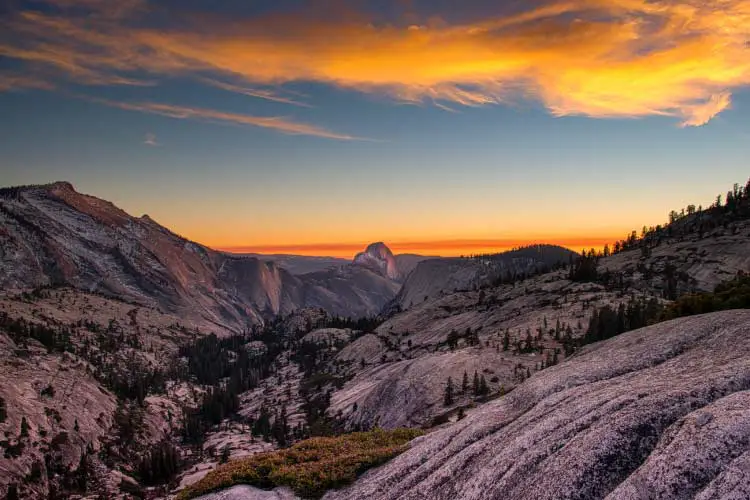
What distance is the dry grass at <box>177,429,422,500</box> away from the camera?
34906mm

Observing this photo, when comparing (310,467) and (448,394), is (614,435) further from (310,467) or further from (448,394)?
(448,394)

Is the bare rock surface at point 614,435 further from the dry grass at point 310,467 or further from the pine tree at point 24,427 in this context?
the pine tree at point 24,427

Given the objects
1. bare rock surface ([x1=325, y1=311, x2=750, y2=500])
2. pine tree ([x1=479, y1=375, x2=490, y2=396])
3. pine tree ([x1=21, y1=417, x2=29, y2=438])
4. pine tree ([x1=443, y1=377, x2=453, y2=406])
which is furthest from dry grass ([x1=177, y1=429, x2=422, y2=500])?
pine tree ([x1=21, y1=417, x2=29, y2=438])

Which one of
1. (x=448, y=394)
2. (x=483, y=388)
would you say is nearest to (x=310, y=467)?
(x=483, y=388)

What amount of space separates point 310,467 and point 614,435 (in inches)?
993

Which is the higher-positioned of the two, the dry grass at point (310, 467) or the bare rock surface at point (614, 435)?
the bare rock surface at point (614, 435)

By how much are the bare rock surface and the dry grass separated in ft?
5.82

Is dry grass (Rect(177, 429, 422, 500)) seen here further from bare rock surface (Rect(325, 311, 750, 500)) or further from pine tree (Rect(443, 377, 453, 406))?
pine tree (Rect(443, 377, 453, 406))

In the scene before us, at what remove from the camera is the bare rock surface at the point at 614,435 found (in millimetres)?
16641

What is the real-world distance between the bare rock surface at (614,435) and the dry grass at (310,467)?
5.82 feet

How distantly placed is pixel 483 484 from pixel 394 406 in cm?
12404

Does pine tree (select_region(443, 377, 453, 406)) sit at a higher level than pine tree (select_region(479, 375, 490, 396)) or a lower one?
lower

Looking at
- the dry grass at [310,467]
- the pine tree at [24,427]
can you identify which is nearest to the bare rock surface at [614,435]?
the dry grass at [310,467]

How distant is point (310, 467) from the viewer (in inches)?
1468
